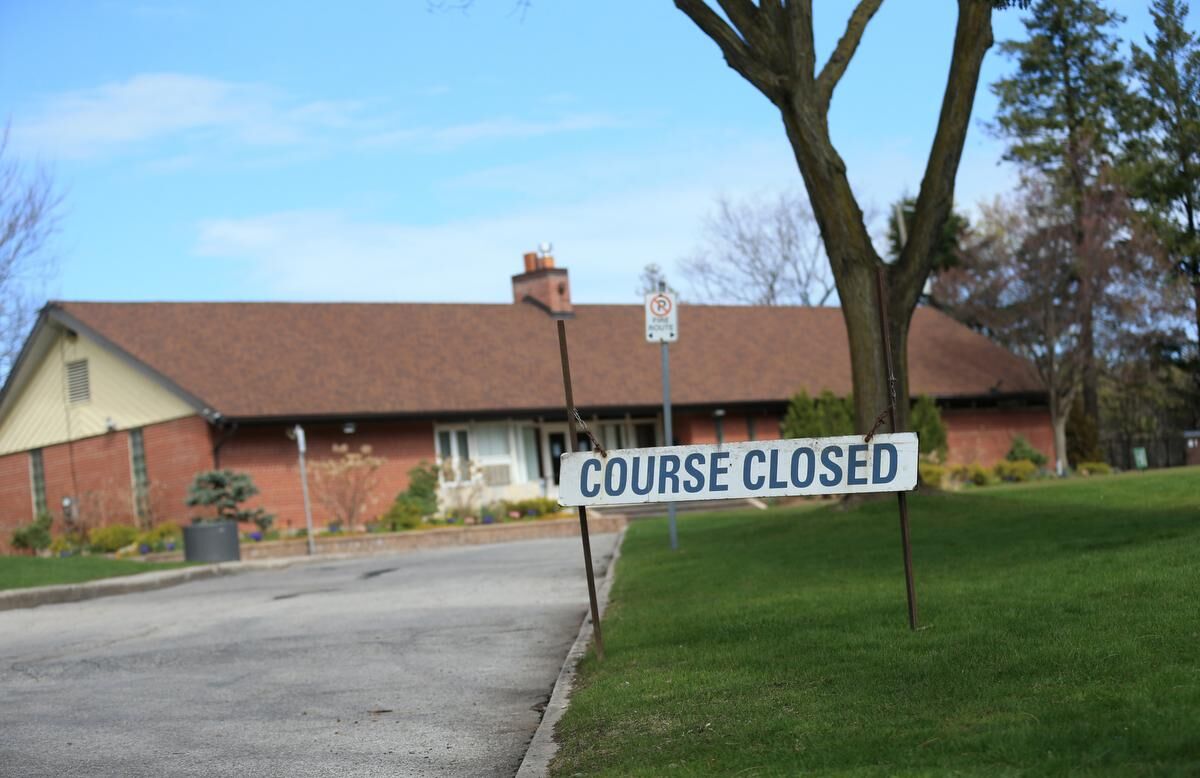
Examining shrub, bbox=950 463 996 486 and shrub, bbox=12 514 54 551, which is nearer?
shrub, bbox=12 514 54 551

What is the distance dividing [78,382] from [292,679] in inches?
1112

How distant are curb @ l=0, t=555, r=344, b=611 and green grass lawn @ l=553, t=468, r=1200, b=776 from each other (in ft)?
30.7

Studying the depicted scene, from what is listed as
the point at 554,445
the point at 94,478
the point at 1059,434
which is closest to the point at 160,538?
the point at 94,478

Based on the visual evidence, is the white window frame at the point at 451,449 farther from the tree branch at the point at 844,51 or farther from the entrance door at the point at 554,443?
the tree branch at the point at 844,51

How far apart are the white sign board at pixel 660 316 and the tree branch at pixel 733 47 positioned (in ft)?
9.58

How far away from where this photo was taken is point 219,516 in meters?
30.5

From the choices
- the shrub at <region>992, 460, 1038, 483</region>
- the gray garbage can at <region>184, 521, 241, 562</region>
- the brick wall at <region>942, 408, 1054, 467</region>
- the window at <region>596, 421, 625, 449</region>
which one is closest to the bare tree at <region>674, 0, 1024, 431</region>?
the gray garbage can at <region>184, 521, 241, 562</region>

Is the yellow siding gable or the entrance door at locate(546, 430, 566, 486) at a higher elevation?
the yellow siding gable

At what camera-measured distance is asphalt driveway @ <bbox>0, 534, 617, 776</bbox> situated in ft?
24.9

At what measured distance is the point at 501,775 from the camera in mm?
6906

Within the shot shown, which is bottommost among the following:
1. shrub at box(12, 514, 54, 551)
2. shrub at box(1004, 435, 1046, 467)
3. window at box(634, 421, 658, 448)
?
shrub at box(1004, 435, 1046, 467)

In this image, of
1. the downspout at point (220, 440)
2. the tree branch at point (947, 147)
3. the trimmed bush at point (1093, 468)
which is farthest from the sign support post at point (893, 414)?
the trimmed bush at point (1093, 468)

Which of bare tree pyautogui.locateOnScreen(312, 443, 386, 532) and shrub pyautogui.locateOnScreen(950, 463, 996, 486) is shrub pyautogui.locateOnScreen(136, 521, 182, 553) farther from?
shrub pyautogui.locateOnScreen(950, 463, 996, 486)

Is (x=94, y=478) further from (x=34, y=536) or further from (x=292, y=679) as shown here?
(x=292, y=679)
